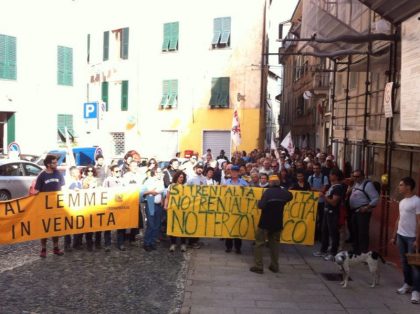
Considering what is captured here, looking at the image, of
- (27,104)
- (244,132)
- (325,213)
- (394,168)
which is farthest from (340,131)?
(27,104)

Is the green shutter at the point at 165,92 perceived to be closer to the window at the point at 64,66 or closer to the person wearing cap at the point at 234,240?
the window at the point at 64,66

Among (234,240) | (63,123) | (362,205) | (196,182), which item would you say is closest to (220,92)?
(63,123)

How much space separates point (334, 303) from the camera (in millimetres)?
6668

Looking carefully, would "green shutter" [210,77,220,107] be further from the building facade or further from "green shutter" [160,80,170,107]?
the building facade

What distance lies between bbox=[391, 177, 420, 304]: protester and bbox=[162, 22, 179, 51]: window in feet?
75.8

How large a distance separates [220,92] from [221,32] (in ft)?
10.8

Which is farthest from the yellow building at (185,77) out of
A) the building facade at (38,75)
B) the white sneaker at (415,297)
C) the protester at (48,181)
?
the white sneaker at (415,297)

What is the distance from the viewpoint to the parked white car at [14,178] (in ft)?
47.4

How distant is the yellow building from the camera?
2781 centimetres

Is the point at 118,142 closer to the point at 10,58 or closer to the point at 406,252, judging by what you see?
the point at 10,58

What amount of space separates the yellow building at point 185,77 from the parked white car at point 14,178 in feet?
40.3

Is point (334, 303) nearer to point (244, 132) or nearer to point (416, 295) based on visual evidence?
point (416, 295)

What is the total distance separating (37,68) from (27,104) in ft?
6.24

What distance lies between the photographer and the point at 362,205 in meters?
8.95
